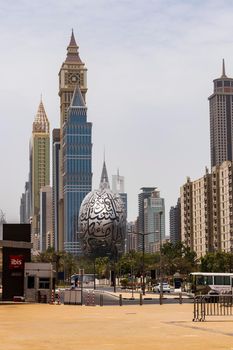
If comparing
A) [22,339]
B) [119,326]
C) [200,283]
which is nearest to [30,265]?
[200,283]

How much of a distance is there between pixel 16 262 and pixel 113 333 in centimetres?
3418

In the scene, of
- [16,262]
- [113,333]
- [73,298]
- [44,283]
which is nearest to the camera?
[113,333]

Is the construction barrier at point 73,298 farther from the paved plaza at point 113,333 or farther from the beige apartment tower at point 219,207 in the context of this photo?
the beige apartment tower at point 219,207

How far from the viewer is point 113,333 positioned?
29.7m

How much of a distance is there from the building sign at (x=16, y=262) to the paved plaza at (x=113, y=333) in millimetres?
21984

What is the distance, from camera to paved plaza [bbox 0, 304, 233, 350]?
81.7 feet

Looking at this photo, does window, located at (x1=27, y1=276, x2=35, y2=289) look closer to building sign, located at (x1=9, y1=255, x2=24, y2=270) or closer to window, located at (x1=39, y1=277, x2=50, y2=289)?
window, located at (x1=39, y1=277, x2=50, y2=289)

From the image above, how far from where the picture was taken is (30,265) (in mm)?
62219

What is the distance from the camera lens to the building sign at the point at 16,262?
62750mm

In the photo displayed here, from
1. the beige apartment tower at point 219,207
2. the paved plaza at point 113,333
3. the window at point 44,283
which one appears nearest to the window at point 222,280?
the window at point 44,283

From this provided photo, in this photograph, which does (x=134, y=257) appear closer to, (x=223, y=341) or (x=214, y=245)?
(x=214, y=245)

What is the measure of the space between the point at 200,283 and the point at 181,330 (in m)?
41.7

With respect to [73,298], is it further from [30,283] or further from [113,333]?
[113,333]

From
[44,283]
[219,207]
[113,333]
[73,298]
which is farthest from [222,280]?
[219,207]
